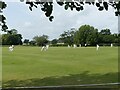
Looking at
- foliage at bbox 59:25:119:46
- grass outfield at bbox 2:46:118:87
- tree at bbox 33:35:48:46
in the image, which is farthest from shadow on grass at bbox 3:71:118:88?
tree at bbox 33:35:48:46

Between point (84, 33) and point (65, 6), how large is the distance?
141 metres

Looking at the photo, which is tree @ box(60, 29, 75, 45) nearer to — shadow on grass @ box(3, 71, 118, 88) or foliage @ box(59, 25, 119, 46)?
foliage @ box(59, 25, 119, 46)

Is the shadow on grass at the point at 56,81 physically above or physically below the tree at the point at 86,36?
below

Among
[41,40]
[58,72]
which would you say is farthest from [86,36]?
[58,72]

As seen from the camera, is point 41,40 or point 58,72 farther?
point 41,40

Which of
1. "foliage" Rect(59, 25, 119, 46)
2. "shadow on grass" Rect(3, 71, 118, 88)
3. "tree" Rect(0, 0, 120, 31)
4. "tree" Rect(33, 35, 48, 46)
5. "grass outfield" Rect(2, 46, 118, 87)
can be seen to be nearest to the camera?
"tree" Rect(0, 0, 120, 31)

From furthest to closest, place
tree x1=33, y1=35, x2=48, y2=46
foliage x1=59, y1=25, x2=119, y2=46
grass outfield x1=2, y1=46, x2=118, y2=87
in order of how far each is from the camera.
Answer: tree x1=33, y1=35, x2=48, y2=46
foliage x1=59, y1=25, x2=119, y2=46
grass outfield x1=2, y1=46, x2=118, y2=87

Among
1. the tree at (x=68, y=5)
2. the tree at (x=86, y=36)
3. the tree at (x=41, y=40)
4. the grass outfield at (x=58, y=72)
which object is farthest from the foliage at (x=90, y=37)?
the tree at (x=68, y=5)

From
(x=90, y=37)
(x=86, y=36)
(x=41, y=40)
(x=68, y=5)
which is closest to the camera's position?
(x=68, y=5)

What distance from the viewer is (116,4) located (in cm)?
1097

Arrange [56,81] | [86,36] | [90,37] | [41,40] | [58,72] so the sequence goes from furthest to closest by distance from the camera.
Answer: [41,40] → [86,36] → [90,37] → [58,72] → [56,81]

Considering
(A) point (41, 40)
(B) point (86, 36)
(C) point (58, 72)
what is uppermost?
(B) point (86, 36)

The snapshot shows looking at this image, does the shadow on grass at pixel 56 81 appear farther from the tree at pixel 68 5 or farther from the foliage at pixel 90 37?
the foliage at pixel 90 37

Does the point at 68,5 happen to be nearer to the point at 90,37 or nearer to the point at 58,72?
the point at 58,72
